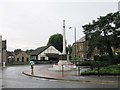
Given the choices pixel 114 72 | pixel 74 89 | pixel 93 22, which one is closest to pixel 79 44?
pixel 93 22

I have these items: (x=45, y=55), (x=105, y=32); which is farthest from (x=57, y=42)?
(x=105, y=32)

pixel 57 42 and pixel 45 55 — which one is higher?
pixel 57 42

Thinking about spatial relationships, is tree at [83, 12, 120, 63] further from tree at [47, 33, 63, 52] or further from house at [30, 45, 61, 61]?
tree at [47, 33, 63, 52]

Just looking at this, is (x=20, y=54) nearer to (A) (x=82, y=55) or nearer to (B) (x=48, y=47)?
(B) (x=48, y=47)

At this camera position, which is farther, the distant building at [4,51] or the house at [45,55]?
the house at [45,55]

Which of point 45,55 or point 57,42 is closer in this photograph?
point 45,55

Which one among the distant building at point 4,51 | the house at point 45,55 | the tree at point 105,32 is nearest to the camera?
the tree at point 105,32

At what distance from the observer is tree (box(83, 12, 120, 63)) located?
139 feet

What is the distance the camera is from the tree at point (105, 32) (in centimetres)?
4234

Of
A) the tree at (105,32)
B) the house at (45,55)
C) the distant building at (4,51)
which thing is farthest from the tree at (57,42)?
the tree at (105,32)

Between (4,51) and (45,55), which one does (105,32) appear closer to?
(4,51)

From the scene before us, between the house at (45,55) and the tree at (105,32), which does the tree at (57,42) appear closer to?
the house at (45,55)

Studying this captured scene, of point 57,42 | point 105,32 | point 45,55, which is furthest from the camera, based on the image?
point 57,42

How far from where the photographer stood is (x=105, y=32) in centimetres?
4350
